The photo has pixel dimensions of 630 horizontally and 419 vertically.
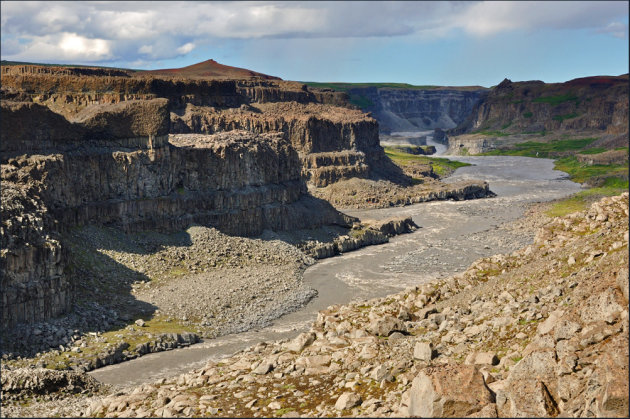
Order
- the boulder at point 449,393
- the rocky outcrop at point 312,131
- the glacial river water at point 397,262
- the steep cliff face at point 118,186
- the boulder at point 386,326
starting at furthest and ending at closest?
the rocky outcrop at point 312,131
the steep cliff face at point 118,186
the glacial river water at point 397,262
the boulder at point 386,326
the boulder at point 449,393

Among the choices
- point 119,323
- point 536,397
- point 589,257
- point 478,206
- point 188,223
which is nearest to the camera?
point 536,397

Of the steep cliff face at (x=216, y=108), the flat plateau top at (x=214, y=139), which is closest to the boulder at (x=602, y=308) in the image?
the steep cliff face at (x=216, y=108)

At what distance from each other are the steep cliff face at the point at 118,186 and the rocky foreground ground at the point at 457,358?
609 inches

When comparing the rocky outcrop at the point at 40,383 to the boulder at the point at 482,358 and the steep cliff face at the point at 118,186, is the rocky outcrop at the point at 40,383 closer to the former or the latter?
the steep cliff face at the point at 118,186

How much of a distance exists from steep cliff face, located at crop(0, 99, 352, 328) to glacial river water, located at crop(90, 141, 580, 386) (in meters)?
11.4

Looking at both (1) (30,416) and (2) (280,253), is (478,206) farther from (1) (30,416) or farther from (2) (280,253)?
(1) (30,416)

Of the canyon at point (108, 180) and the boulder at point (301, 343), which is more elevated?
the canyon at point (108, 180)

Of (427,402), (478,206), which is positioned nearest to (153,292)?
(427,402)

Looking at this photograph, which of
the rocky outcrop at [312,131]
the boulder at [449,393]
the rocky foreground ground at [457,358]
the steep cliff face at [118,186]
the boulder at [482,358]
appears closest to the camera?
the boulder at [449,393]

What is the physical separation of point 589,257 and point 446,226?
94.5m

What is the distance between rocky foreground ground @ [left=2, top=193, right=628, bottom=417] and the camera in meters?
27.3

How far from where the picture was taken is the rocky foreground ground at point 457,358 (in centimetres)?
2731

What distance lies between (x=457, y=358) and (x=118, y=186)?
70.0 metres

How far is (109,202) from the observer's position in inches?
3693
